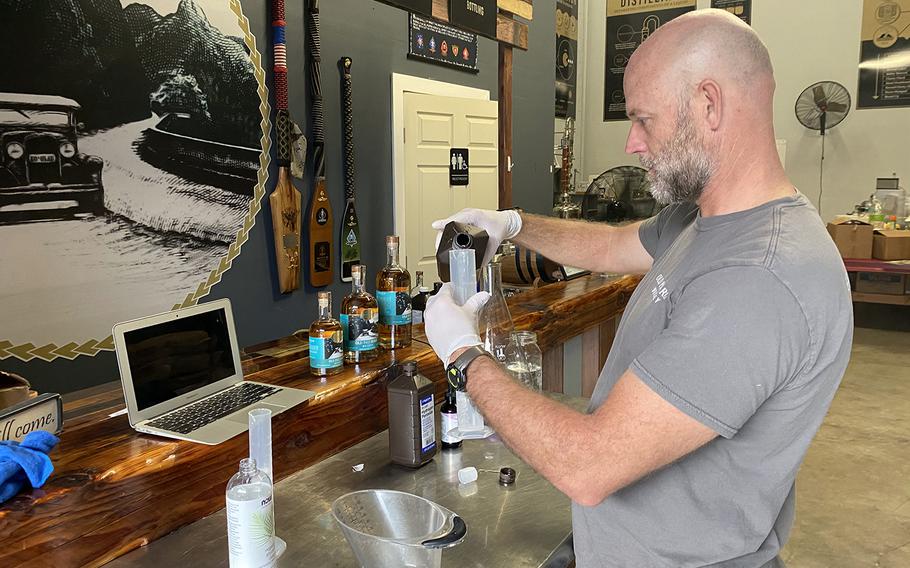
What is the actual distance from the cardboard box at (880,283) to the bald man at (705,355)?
6697 mm

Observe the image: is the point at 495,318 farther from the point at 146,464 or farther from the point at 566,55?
the point at 566,55

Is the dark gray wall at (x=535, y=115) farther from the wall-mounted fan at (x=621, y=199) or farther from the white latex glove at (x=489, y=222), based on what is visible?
the white latex glove at (x=489, y=222)

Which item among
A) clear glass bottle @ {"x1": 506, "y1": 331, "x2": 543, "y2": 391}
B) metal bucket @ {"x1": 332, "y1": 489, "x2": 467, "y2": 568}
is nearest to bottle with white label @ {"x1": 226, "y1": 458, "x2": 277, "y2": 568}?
metal bucket @ {"x1": 332, "y1": 489, "x2": 467, "y2": 568}

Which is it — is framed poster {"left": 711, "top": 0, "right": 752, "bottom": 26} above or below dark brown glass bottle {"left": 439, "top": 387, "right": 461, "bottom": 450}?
above

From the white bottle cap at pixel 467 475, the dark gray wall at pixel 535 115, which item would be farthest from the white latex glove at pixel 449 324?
the dark gray wall at pixel 535 115

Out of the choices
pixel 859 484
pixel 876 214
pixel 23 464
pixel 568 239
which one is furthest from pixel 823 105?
pixel 23 464

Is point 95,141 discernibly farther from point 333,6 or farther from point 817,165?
point 817,165

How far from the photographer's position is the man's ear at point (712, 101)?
1.14 metres

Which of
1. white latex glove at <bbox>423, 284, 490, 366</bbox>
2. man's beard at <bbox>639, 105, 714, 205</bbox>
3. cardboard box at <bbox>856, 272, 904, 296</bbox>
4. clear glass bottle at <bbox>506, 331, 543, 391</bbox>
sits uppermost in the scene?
man's beard at <bbox>639, 105, 714, 205</bbox>

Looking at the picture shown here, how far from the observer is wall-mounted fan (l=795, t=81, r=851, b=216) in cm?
762

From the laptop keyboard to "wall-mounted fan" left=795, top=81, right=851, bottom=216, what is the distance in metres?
7.85

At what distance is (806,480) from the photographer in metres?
3.84

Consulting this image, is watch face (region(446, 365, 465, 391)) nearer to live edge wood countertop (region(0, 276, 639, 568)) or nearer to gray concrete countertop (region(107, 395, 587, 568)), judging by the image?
gray concrete countertop (region(107, 395, 587, 568))

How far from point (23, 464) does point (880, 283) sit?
760 centimetres
